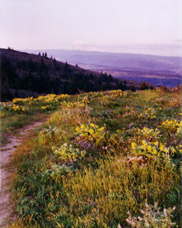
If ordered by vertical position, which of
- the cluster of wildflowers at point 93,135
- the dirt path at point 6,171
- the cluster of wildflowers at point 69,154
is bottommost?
the dirt path at point 6,171

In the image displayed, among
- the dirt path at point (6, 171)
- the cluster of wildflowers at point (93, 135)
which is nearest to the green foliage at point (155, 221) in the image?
the dirt path at point (6, 171)

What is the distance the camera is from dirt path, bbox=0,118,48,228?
333cm

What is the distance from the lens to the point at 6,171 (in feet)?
15.9

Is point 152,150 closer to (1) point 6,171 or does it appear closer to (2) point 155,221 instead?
(2) point 155,221

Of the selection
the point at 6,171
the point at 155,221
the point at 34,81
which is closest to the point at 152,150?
the point at 155,221

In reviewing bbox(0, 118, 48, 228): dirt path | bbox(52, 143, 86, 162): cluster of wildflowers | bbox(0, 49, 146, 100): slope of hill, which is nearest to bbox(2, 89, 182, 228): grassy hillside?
bbox(52, 143, 86, 162): cluster of wildflowers

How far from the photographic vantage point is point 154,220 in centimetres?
228

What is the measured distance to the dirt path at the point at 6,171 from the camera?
131 inches

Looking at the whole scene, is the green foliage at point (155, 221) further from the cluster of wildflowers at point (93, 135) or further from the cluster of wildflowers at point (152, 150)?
the cluster of wildflowers at point (93, 135)

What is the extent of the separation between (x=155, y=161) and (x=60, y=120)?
556cm

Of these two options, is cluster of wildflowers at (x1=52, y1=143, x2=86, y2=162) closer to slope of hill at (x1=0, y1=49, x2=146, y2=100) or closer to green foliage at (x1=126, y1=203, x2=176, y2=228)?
green foliage at (x1=126, y1=203, x2=176, y2=228)

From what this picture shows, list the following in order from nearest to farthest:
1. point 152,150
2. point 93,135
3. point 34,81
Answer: point 152,150 < point 93,135 < point 34,81

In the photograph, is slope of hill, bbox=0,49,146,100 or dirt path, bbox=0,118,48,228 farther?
slope of hill, bbox=0,49,146,100

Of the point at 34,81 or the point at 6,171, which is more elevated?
the point at 34,81
